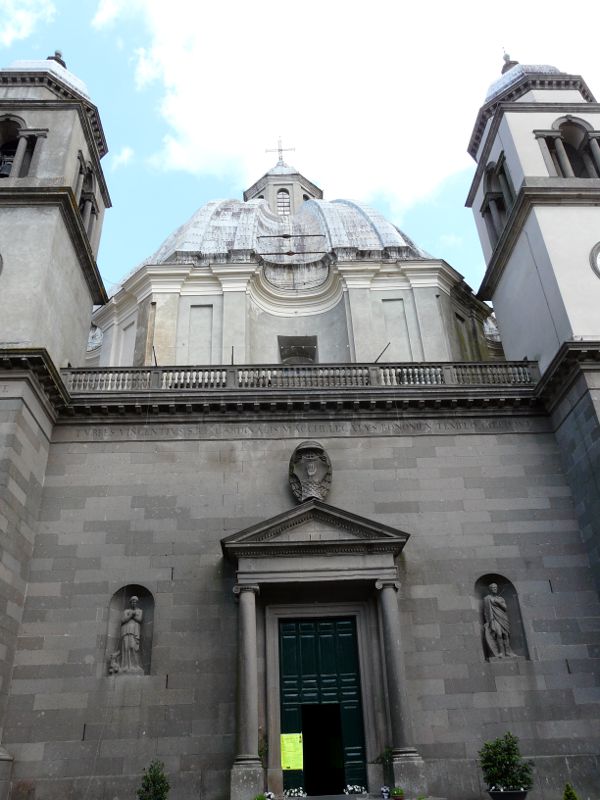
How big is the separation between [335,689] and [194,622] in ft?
11.8

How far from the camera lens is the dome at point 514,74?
947 inches

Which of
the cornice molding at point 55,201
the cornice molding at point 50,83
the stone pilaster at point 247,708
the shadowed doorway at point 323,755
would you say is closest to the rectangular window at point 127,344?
the cornice molding at point 55,201

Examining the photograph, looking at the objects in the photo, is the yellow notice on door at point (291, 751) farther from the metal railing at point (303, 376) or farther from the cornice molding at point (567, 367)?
the cornice molding at point (567, 367)

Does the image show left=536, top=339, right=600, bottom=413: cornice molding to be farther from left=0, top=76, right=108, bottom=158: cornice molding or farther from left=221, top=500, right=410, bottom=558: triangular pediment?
left=0, top=76, right=108, bottom=158: cornice molding

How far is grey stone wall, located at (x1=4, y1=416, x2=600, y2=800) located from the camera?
14305 mm

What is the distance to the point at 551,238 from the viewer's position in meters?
19.2

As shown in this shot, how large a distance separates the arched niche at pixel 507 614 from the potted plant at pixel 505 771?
244cm

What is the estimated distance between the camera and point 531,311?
20.1 metres

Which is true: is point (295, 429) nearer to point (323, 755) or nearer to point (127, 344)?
point (323, 755)

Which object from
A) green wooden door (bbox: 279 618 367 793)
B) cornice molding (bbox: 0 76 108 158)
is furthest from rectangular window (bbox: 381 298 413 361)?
cornice molding (bbox: 0 76 108 158)

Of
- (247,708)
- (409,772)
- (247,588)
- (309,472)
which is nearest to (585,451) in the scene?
(309,472)

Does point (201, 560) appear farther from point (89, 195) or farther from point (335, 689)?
point (89, 195)

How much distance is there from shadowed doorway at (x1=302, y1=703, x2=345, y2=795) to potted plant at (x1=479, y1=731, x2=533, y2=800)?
6189mm

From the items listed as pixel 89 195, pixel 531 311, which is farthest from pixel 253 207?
pixel 531 311
